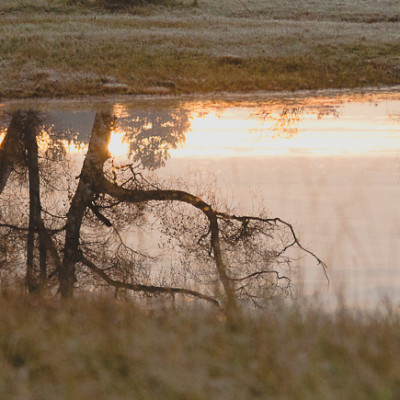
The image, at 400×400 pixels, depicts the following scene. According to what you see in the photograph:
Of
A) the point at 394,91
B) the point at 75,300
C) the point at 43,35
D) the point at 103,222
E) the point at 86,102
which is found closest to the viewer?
the point at 75,300

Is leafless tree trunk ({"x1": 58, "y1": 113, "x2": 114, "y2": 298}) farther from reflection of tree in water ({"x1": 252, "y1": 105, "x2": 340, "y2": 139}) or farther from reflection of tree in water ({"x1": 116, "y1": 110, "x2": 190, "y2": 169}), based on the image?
reflection of tree in water ({"x1": 252, "y1": 105, "x2": 340, "y2": 139})

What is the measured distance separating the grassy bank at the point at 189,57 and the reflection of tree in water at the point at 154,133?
16.6ft

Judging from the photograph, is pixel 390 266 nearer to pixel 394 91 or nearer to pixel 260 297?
pixel 260 297

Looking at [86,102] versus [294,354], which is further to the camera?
[86,102]

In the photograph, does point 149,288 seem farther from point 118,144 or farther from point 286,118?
point 286,118

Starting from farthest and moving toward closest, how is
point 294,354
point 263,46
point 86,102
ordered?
point 263,46
point 86,102
point 294,354

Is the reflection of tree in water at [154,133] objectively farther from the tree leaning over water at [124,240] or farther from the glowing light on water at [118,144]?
the tree leaning over water at [124,240]

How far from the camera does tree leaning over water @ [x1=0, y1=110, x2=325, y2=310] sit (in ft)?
18.0

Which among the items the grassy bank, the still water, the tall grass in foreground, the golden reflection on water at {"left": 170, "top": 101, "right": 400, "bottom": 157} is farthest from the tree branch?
the grassy bank

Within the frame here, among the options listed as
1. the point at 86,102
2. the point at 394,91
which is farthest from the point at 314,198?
the point at 394,91

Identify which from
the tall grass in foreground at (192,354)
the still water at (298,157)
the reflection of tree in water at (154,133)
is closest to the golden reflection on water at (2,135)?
the still water at (298,157)

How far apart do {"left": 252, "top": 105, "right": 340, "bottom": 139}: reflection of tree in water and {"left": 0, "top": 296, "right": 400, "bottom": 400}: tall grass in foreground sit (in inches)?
346

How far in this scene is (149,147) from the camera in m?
12.0

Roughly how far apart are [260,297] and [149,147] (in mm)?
7255
